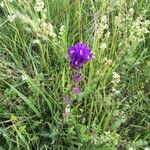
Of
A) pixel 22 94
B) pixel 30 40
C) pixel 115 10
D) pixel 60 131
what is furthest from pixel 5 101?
pixel 115 10

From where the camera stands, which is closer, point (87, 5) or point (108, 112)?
point (108, 112)

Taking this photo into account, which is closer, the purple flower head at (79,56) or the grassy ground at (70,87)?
the purple flower head at (79,56)

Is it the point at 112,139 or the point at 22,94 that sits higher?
the point at 22,94

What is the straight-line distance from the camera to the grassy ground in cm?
172

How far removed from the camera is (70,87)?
1.78 metres

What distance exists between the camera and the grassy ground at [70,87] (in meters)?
1.72

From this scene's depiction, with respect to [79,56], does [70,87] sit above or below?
below

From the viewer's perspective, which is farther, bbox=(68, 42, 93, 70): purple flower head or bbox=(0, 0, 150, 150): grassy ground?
bbox=(0, 0, 150, 150): grassy ground

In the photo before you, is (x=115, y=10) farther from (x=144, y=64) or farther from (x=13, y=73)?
(x=13, y=73)

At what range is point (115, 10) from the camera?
2172 millimetres

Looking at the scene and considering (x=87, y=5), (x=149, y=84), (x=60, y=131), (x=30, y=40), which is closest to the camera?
(x=60, y=131)

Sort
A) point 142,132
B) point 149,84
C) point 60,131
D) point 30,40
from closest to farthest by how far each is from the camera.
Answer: point 60,131 < point 142,132 < point 149,84 < point 30,40

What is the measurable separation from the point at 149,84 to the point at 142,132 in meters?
0.27

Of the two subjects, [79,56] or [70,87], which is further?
[70,87]
